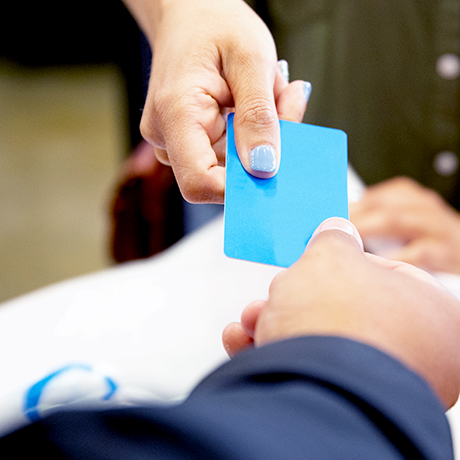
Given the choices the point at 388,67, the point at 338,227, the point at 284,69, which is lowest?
the point at 338,227

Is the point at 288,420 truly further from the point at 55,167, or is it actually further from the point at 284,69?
the point at 55,167

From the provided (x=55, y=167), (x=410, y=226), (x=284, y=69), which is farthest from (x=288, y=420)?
(x=55, y=167)

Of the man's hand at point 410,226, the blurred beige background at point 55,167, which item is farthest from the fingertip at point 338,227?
the blurred beige background at point 55,167

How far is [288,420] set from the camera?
18 cm

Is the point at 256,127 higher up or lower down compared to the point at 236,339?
higher up

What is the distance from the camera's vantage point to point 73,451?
0.58ft

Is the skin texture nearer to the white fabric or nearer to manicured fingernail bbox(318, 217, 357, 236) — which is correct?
manicured fingernail bbox(318, 217, 357, 236)

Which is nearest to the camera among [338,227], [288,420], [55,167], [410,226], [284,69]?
[288,420]

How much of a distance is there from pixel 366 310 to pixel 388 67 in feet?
2.05

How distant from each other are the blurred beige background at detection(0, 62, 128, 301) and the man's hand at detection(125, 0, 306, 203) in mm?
853

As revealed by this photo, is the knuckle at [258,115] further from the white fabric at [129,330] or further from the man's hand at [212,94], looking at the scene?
the white fabric at [129,330]

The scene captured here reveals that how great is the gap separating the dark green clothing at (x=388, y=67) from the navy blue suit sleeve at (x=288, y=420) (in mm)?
557

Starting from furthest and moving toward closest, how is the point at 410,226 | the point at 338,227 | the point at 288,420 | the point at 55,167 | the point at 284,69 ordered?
1. the point at 55,167
2. the point at 410,226
3. the point at 284,69
4. the point at 338,227
5. the point at 288,420

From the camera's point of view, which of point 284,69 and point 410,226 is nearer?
point 284,69
